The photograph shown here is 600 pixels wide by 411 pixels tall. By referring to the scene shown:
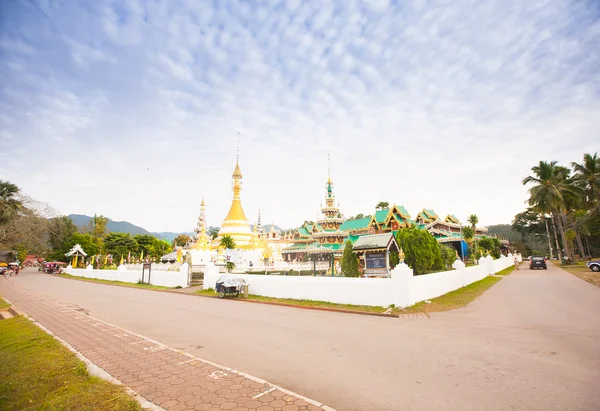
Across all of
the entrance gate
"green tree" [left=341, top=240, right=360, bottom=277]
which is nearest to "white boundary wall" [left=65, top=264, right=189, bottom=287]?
the entrance gate

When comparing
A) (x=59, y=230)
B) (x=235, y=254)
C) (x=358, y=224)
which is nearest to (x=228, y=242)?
(x=235, y=254)

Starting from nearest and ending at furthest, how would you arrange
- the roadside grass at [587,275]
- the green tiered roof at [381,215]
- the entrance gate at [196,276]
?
the roadside grass at [587,275] < the entrance gate at [196,276] < the green tiered roof at [381,215]

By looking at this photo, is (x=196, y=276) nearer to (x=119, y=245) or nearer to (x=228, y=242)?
(x=228, y=242)

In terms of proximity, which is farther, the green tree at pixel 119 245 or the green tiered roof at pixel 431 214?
the green tree at pixel 119 245

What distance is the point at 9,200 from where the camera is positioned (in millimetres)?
35719

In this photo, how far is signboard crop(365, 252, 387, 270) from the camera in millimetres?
17312

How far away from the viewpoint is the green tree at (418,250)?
19.7 metres

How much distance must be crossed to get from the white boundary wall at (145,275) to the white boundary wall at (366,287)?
306 inches

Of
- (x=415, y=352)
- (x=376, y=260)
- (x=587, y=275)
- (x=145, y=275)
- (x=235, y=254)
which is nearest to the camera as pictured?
(x=415, y=352)

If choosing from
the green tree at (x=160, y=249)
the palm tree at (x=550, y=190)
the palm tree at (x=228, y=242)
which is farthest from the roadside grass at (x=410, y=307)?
the green tree at (x=160, y=249)

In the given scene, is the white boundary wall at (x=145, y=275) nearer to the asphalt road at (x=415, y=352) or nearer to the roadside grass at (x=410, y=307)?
the roadside grass at (x=410, y=307)

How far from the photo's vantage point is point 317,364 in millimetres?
5438

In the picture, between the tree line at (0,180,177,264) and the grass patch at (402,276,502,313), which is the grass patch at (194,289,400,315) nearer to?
the grass patch at (402,276,502,313)

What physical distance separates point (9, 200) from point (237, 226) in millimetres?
26120
